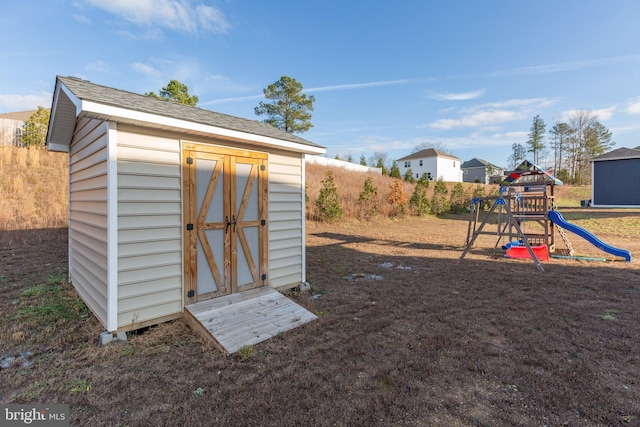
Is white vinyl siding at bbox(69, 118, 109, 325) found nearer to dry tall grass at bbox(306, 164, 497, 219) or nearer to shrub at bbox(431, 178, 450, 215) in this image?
dry tall grass at bbox(306, 164, 497, 219)

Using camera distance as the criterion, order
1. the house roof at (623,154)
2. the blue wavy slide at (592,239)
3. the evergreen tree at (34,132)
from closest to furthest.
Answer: the blue wavy slide at (592,239)
the evergreen tree at (34,132)
the house roof at (623,154)

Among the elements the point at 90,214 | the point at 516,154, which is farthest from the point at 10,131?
the point at 516,154

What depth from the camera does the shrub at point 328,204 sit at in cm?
1264

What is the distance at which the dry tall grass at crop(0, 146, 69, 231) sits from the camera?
339 inches

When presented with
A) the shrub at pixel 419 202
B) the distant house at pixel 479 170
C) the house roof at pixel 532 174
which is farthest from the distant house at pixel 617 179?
the distant house at pixel 479 170

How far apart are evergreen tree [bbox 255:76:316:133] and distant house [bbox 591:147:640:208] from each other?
21.3m

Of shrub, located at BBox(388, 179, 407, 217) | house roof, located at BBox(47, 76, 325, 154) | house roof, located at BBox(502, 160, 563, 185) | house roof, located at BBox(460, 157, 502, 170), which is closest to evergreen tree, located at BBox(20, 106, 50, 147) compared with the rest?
house roof, located at BBox(47, 76, 325, 154)

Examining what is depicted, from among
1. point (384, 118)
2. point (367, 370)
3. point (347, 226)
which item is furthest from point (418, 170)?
point (367, 370)

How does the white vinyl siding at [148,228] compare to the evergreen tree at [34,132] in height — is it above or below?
below

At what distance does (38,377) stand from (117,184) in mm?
1853

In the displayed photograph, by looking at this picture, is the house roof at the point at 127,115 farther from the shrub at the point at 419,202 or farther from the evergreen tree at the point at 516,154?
the evergreen tree at the point at 516,154

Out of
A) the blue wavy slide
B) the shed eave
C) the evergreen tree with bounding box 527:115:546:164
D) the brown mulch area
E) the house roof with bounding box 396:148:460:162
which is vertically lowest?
the brown mulch area

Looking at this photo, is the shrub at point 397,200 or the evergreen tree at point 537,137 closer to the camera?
the shrub at point 397,200

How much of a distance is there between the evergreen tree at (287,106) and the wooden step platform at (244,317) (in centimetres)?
2271
